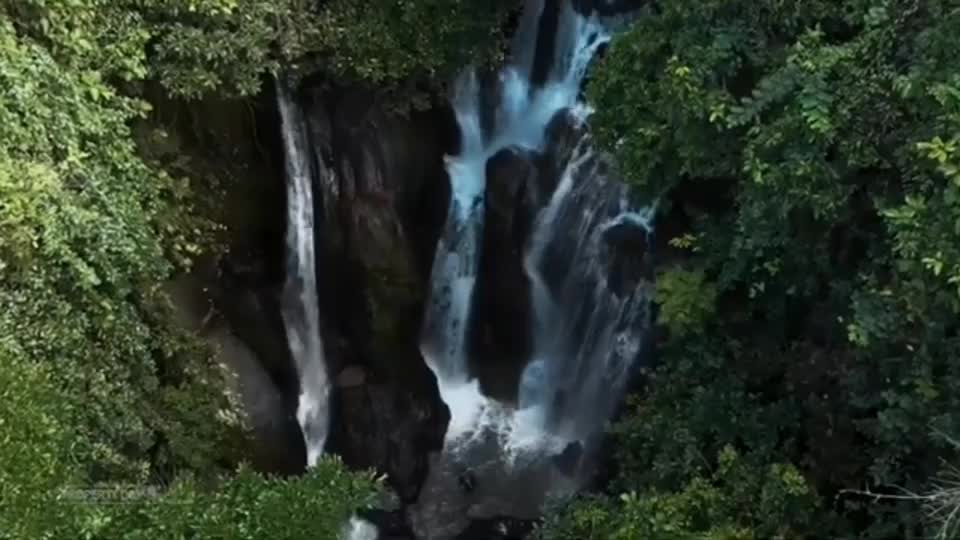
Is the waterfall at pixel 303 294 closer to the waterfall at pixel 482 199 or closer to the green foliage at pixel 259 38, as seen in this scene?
the green foliage at pixel 259 38

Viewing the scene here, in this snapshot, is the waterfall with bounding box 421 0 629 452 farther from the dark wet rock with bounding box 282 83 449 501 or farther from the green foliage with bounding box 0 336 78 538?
the green foliage with bounding box 0 336 78 538

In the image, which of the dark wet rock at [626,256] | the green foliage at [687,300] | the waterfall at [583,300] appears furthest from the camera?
the waterfall at [583,300]

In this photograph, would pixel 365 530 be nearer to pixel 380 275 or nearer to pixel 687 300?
pixel 380 275

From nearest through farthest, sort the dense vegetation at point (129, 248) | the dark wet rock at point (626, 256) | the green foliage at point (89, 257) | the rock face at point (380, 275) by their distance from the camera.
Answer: the dense vegetation at point (129, 248) < the green foliage at point (89, 257) < the dark wet rock at point (626, 256) < the rock face at point (380, 275)

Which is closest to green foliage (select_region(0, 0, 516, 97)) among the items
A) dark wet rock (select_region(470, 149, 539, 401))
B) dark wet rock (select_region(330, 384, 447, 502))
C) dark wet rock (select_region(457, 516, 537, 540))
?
dark wet rock (select_region(470, 149, 539, 401))

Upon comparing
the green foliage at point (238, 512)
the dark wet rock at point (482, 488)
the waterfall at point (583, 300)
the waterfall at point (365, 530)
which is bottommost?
the green foliage at point (238, 512)

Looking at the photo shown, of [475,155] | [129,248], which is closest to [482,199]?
[475,155]

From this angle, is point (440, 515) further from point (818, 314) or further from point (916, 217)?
point (916, 217)

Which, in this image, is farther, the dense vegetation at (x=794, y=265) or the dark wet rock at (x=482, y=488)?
the dark wet rock at (x=482, y=488)

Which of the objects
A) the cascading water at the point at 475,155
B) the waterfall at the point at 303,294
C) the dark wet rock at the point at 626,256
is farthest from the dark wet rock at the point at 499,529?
the dark wet rock at the point at 626,256
